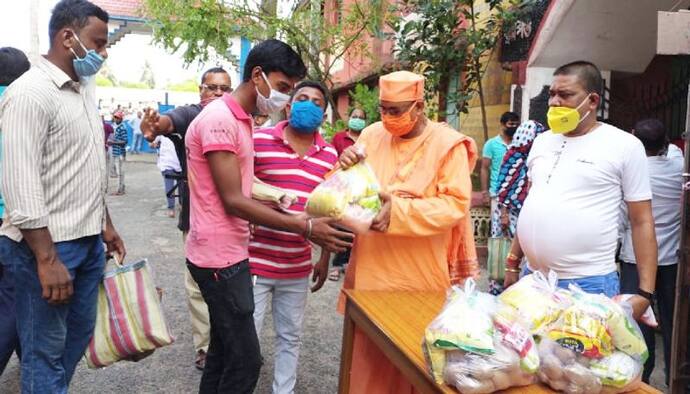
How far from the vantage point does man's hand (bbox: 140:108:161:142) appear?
2.82 meters

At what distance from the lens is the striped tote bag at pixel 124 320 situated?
2689 mm

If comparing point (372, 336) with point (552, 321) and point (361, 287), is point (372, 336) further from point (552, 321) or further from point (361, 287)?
point (552, 321)

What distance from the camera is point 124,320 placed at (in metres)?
2.70

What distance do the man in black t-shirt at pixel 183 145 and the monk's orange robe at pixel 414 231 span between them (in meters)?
1.31

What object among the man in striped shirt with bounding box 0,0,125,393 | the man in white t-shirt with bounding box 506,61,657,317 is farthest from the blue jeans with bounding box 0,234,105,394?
the man in white t-shirt with bounding box 506,61,657,317

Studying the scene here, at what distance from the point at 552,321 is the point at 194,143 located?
154cm

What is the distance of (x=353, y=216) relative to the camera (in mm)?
2318

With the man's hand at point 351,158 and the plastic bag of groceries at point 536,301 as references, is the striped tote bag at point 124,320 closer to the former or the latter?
the man's hand at point 351,158

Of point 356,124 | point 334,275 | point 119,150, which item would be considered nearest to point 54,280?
point 334,275

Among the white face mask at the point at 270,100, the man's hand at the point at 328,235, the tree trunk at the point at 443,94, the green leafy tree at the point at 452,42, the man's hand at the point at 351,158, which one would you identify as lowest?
the man's hand at the point at 328,235

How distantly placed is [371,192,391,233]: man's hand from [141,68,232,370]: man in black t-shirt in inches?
54.8

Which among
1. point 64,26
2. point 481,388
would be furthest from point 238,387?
point 64,26

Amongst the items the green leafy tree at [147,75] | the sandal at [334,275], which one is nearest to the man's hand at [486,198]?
the sandal at [334,275]

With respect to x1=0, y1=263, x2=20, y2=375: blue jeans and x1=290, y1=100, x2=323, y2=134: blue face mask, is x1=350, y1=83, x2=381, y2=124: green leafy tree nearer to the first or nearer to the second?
x1=290, y1=100, x2=323, y2=134: blue face mask
